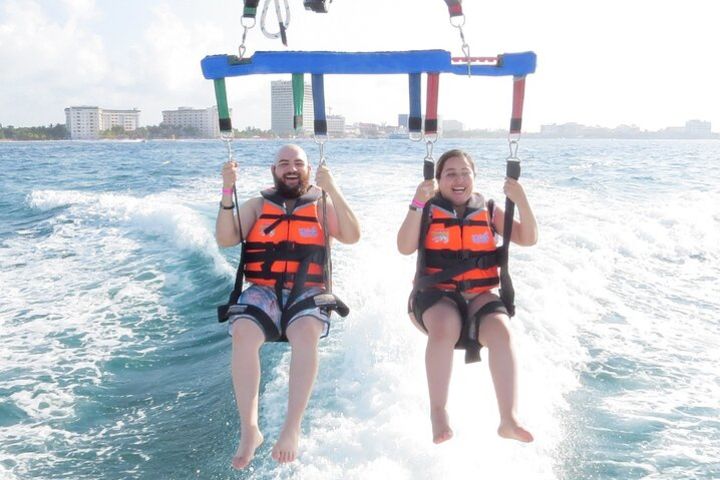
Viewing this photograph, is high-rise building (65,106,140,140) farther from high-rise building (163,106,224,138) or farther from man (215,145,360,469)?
man (215,145,360,469)

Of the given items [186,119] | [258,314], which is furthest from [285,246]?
[186,119]

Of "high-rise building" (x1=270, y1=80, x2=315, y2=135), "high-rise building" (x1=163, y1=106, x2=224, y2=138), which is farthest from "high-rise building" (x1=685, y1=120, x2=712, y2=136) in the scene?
"high-rise building" (x1=270, y1=80, x2=315, y2=135)

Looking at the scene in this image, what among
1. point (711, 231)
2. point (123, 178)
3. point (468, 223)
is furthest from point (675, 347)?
point (123, 178)

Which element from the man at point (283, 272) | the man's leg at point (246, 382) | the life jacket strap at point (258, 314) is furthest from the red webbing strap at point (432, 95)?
the man's leg at point (246, 382)

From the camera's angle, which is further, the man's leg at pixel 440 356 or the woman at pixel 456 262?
the woman at pixel 456 262

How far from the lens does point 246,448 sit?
3.53 m

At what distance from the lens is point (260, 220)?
169 inches

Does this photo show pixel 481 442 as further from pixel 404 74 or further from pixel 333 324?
pixel 404 74

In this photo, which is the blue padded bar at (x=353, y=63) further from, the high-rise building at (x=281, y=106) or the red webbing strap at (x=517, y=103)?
the high-rise building at (x=281, y=106)

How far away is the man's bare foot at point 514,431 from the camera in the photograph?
3.41 metres

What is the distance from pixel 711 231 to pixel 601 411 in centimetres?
1046

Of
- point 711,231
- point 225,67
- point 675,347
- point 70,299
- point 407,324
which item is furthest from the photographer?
point 711,231

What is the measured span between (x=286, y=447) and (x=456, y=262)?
147cm

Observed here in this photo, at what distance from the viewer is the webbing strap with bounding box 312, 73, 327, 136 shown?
13.1 feet
